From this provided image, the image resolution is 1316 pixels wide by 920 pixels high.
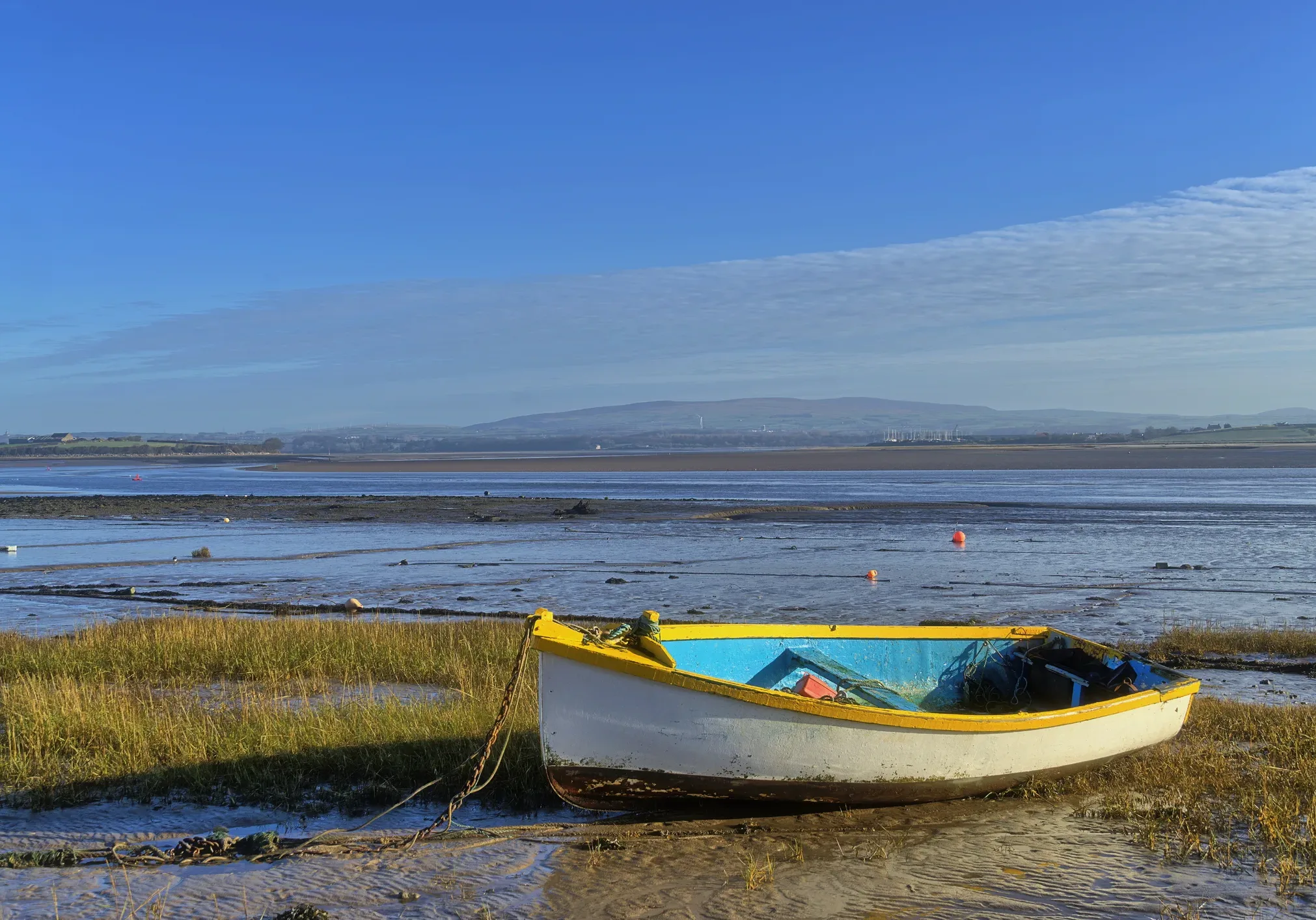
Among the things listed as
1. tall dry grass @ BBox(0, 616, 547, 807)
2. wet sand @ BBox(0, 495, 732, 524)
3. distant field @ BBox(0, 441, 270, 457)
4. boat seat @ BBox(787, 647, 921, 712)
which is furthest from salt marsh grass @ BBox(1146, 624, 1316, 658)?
distant field @ BBox(0, 441, 270, 457)

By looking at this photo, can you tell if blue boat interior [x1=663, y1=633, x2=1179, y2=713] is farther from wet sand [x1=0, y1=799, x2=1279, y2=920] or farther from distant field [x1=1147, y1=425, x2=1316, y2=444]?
distant field [x1=1147, y1=425, x2=1316, y2=444]

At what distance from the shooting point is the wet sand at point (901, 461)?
8738 centimetres

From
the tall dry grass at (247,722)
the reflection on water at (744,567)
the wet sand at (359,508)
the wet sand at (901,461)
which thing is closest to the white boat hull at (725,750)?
the tall dry grass at (247,722)

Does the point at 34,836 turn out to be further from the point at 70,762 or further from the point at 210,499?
the point at 210,499

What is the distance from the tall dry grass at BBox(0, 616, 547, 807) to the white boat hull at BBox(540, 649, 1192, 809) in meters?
1.14

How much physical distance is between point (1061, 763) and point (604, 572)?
52.9ft

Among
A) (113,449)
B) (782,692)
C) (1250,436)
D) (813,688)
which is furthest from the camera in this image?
(113,449)

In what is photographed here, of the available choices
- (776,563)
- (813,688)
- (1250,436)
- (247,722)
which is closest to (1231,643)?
(813,688)

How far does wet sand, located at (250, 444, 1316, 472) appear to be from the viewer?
87.4 meters

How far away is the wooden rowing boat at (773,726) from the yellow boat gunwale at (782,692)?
0.01m

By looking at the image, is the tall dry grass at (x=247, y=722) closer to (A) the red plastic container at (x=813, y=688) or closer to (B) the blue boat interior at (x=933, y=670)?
(B) the blue boat interior at (x=933, y=670)

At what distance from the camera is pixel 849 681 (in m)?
9.73

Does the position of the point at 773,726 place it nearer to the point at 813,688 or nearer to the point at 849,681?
the point at 813,688

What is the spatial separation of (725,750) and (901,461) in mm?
96294
